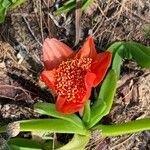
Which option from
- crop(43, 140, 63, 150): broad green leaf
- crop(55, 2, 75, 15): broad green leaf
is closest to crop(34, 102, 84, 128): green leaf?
crop(43, 140, 63, 150): broad green leaf

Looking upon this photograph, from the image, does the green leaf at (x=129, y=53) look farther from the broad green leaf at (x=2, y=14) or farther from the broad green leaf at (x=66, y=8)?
the broad green leaf at (x=2, y=14)

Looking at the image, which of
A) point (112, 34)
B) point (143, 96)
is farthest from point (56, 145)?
point (112, 34)

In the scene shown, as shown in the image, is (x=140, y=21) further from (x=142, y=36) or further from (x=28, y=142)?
(x=28, y=142)

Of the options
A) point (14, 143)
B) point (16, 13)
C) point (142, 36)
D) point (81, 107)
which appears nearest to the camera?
point (81, 107)

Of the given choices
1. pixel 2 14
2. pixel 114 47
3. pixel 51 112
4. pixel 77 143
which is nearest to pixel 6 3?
pixel 2 14

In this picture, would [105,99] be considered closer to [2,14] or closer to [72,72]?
[72,72]

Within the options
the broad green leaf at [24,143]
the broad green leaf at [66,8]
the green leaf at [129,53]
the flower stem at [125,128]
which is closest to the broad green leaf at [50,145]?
the broad green leaf at [24,143]
